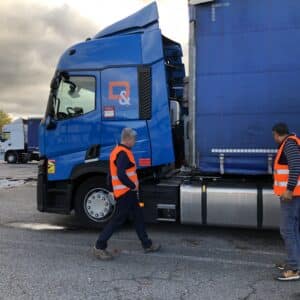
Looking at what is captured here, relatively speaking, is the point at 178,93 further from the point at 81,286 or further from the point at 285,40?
the point at 81,286

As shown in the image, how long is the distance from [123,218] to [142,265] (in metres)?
0.64

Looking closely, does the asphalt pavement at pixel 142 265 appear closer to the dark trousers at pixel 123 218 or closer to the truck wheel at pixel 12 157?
the dark trousers at pixel 123 218

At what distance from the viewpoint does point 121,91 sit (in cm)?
656

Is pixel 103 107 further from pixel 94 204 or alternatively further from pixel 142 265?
pixel 142 265

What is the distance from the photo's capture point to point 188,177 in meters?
6.66

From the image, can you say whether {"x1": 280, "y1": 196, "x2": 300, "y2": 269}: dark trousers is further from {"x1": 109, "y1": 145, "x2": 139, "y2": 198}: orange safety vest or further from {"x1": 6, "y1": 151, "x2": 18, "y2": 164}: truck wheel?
{"x1": 6, "y1": 151, "x2": 18, "y2": 164}: truck wheel

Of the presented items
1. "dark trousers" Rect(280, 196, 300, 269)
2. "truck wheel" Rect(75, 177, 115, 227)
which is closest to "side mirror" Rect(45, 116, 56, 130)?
"truck wheel" Rect(75, 177, 115, 227)

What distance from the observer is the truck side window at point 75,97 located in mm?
6734

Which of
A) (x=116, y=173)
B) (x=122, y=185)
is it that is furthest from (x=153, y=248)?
(x=116, y=173)

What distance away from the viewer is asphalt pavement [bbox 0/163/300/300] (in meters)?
4.40

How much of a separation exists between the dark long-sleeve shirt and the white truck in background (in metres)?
27.2

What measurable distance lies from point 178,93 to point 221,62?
48.5 inches

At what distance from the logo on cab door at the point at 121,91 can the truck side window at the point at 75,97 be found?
1.06 ft

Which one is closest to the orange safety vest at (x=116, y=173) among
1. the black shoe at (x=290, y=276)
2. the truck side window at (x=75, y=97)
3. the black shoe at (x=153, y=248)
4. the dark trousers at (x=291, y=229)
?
the black shoe at (x=153, y=248)
